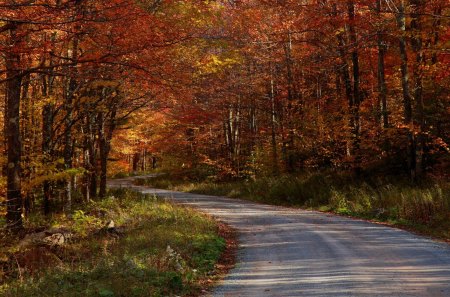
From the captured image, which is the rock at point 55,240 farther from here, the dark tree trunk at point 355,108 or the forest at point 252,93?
the dark tree trunk at point 355,108

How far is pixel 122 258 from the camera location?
826 centimetres

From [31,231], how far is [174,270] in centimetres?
693

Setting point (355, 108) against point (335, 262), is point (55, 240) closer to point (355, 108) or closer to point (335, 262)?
point (335, 262)

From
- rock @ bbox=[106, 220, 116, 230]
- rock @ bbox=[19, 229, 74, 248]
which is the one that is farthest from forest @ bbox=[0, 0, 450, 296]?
rock @ bbox=[106, 220, 116, 230]

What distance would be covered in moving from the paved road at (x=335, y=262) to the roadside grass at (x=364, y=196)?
4.43ft

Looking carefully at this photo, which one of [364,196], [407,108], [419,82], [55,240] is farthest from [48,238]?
[419,82]

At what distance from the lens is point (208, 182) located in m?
33.0

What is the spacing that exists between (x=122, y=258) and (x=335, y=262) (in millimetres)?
4160

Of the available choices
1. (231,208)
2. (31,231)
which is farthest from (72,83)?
(231,208)

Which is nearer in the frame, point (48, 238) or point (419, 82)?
point (48, 238)

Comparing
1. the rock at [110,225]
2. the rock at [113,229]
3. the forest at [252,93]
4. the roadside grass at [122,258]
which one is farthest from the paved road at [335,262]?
the rock at [110,225]

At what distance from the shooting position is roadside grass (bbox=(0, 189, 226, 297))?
673cm

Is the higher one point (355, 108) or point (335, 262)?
point (355, 108)

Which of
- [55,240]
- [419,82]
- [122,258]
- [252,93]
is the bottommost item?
[55,240]
